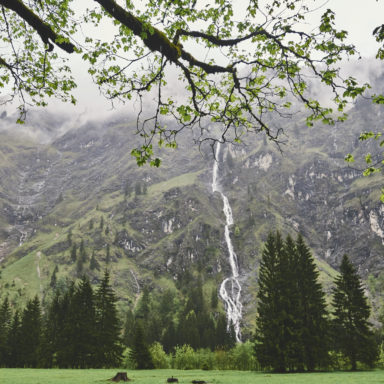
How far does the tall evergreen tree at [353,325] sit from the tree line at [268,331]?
0.12 metres

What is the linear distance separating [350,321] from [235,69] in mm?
45291

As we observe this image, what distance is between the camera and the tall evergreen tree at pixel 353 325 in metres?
40.6

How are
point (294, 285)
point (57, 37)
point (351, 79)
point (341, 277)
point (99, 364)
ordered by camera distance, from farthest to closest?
1. point (99, 364)
2. point (341, 277)
3. point (294, 285)
4. point (57, 37)
5. point (351, 79)

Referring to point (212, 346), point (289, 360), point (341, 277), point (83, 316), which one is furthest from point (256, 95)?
point (212, 346)

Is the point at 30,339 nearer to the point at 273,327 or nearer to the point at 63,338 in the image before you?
the point at 63,338

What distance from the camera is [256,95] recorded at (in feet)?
29.0

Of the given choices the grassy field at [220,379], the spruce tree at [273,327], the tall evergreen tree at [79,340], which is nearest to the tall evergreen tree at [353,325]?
the spruce tree at [273,327]

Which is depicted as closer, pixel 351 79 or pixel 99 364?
pixel 351 79

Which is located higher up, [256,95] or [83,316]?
[256,95]

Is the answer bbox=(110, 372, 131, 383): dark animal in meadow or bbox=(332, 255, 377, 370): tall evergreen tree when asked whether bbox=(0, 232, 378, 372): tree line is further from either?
bbox=(110, 372, 131, 383): dark animal in meadow

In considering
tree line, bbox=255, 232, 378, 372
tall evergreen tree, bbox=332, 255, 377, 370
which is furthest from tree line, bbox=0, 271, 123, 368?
tall evergreen tree, bbox=332, 255, 377, 370

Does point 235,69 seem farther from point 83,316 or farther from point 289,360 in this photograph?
point 83,316

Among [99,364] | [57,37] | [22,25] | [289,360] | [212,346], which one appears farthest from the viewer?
[212,346]

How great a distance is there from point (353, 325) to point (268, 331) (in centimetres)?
1370
